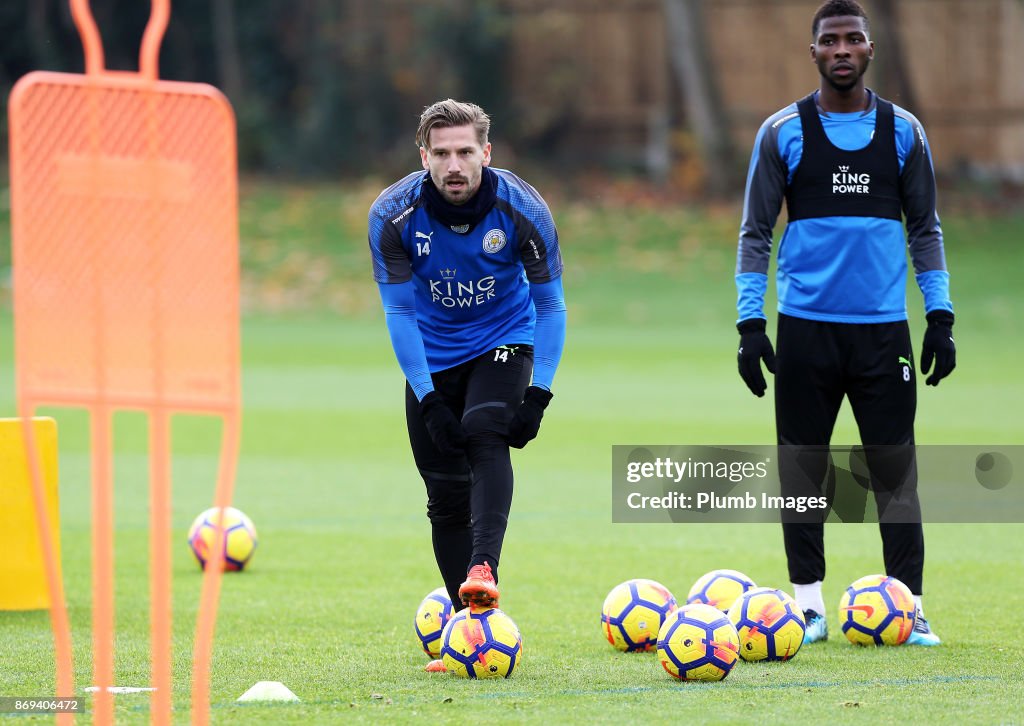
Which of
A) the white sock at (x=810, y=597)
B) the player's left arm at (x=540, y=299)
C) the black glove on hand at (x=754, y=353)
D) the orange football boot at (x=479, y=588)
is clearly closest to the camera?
the orange football boot at (x=479, y=588)

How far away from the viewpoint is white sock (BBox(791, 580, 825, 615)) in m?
7.05

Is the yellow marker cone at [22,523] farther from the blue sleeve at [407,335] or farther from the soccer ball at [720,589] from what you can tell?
the soccer ball at [720,589]

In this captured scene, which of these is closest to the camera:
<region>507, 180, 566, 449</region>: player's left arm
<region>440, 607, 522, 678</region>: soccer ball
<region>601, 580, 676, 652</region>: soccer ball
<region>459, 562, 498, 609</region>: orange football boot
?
<region>459, 562, 498, 609</region>: orange football boot

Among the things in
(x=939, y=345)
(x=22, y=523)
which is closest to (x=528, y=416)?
(x=939, y=345)

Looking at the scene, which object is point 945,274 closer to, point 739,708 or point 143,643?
point 739,708

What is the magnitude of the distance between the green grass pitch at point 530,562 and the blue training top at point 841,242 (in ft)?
4.83

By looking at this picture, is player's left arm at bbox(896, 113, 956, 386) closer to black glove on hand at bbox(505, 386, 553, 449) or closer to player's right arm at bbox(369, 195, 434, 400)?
black glove on hand at bbox(505, 386, 553, 449)

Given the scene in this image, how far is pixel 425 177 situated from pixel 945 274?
91.8 inches

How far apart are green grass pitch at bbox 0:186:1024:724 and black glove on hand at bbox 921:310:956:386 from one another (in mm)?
1170

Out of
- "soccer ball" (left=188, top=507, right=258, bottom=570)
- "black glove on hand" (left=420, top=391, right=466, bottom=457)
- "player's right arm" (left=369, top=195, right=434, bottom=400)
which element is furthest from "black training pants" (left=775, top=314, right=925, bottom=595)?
"soccer ball" (left=188, top=507, right=258, bottom=570)

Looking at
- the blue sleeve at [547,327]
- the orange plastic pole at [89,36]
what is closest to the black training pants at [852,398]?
the blue sleeve at [547,327]

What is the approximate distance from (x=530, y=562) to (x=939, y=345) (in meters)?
3.21

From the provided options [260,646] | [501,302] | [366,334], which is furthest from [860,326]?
[366,334]

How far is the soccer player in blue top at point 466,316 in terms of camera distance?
6168mm
